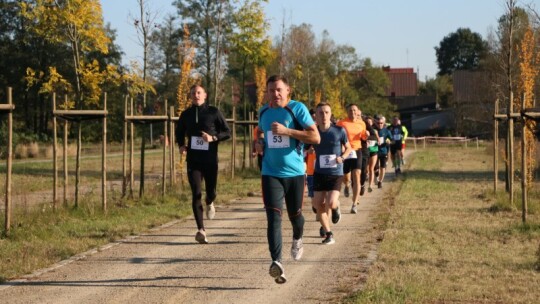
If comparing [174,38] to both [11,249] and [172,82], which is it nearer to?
[172,82]

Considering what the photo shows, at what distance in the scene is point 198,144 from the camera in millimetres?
12156

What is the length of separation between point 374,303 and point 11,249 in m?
5.56

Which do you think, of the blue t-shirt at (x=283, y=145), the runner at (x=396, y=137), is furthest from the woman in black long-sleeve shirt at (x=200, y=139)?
the runner at (x=396, y=137)

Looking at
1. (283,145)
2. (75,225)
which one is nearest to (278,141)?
(283,145)

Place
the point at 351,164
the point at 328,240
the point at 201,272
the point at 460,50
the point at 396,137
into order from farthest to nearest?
the point at 460,50 < the point at 396,137 < the point at 351,164 < the point at 328,240 < the point at 201,272

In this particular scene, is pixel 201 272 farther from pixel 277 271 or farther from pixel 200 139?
pixel 200 139

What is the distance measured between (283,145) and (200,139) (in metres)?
3.73

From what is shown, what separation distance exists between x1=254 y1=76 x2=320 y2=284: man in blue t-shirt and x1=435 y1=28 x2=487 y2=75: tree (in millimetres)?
127218

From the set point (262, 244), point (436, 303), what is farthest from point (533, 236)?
point (436, 303)

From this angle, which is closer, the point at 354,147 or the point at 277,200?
the point at 277,200

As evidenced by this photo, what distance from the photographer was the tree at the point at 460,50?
132875 millimetres

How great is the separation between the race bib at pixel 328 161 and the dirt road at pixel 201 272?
109 cm

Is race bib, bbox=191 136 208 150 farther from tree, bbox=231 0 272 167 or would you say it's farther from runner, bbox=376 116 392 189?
tree, bbox=231 0 272 167

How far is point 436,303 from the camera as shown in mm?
7766
